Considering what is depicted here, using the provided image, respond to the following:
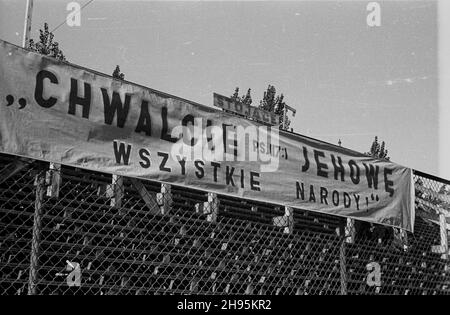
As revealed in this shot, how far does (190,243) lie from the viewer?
6.21m

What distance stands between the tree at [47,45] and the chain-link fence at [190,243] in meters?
10.6

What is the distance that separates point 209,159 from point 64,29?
12.9m

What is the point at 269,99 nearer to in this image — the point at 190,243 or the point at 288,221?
the point at 288,221

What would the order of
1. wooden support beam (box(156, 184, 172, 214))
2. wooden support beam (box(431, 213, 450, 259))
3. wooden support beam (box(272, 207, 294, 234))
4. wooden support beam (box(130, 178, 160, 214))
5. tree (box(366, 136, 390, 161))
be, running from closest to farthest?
wooden support beam (box(130, 178, 160, 214)) < wooden support beam (box(156, 184, 172, 214)) < wooden support beam (box(272, 207, 294, 234)) < wooden support beam (box(431, 213, 450, 259)) < tree (box(366, 136, 390, 161))

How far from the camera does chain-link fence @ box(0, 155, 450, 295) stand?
→ 4816mm

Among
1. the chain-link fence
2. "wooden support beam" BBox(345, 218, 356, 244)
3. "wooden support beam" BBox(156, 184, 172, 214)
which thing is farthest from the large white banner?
"wooden support beam" BBox(156, 184, 172, 214)

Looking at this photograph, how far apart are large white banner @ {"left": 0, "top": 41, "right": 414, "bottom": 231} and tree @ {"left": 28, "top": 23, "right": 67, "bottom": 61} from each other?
39.3 feet

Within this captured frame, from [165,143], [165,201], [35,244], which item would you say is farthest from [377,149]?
[35,244]

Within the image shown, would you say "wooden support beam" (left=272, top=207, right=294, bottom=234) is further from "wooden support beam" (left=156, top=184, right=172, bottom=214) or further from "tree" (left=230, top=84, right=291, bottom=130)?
"tree" (left=230, top=84, right=291, bottom=130)

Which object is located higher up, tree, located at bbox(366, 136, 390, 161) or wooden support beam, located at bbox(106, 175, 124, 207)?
tree, located at bbox(366, 136, 390, 161)

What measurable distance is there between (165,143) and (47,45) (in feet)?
42.5

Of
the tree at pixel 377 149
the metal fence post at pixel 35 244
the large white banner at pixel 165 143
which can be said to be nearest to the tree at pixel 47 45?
the large white banner at pixel 165 143
